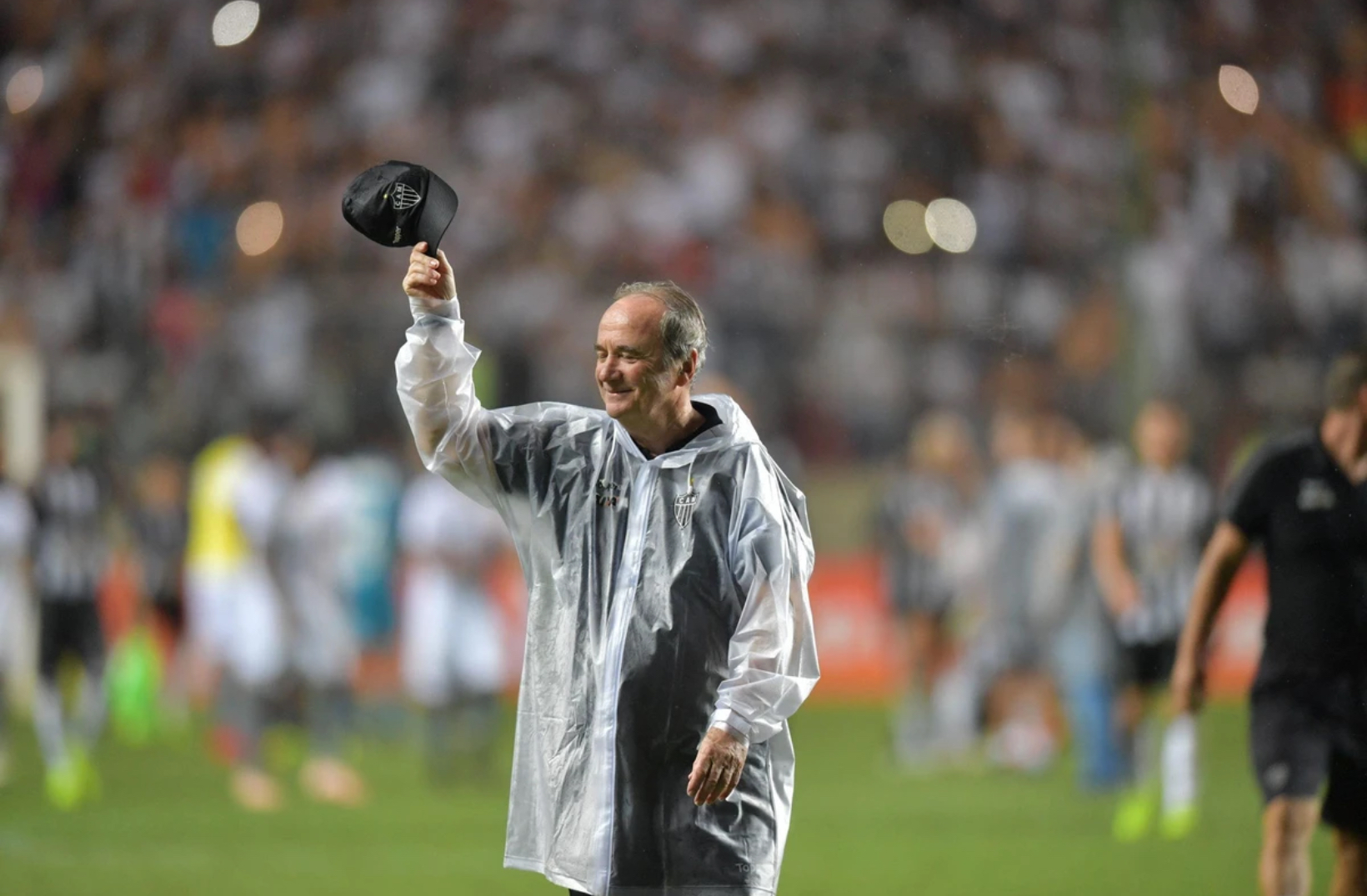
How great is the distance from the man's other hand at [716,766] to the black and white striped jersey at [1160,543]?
5954 millimetres

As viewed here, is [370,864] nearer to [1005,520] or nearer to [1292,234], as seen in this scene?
[1005,520]

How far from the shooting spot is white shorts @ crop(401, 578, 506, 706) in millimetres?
10102

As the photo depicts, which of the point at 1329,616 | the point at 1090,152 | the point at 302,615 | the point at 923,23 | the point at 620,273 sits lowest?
the point at 302,615

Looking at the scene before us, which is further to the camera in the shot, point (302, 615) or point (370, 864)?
point (302, 615)

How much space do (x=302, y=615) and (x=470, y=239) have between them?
602 cm

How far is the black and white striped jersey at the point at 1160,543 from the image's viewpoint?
8.98 metres

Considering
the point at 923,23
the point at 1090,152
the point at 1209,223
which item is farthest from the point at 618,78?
the point at 1209,223

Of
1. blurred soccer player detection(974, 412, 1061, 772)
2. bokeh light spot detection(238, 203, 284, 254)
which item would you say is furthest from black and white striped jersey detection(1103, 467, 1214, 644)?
bokeh light spot detection(238, 203, 284, 254)

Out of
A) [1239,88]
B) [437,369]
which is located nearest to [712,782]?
[437,369]

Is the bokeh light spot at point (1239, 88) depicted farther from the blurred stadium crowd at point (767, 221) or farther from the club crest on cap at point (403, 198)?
the club crest on cap at point (403, 198)

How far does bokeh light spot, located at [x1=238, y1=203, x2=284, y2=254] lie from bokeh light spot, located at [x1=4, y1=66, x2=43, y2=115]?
3996 millimetres

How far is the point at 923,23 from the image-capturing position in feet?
50.7

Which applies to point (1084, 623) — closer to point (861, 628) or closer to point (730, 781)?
point (861, 628)

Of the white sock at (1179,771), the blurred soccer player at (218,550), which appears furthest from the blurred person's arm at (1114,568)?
the blurred soccer player at (218,550)
